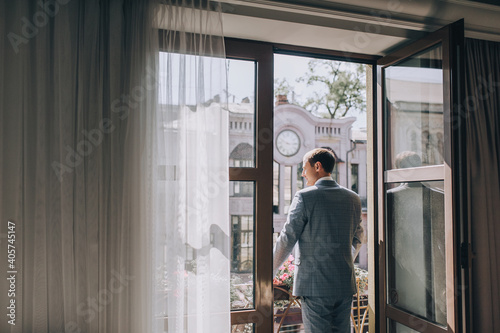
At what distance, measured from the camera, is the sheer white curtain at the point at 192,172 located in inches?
74.1

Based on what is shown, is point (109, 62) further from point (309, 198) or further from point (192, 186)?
point (309, 198)

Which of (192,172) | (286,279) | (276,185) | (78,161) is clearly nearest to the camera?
(78,161)

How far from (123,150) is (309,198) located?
3.51 ft

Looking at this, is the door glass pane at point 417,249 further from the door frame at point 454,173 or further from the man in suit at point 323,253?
the man in suit at point 323,253

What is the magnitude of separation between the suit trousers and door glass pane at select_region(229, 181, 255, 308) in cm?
33

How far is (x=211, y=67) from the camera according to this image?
Answer: 1989 millimetres

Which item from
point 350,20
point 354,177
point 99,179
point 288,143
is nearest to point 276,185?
point 288,143

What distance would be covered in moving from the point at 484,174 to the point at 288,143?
269 inches

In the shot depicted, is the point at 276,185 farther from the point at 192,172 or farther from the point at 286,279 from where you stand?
the point at 192,172

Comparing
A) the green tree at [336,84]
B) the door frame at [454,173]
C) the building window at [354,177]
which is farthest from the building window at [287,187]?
the door frame at [454,173]

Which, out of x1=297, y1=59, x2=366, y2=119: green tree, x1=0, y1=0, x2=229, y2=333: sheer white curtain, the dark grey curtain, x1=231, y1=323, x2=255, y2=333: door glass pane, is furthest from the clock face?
x1=0, y1=0, x2=229, y2=333: sheer white curtain

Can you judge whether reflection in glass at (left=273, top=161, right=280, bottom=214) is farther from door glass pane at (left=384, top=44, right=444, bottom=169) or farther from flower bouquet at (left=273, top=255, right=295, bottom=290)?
door glass pane at (left=384, top=44, right=444, bottom=169)

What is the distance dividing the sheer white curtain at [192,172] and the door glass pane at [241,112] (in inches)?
9.1

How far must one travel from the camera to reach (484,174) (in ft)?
8.21
